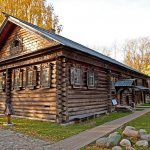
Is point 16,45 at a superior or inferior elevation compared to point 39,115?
superior

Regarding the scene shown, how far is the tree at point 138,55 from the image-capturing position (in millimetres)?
55528

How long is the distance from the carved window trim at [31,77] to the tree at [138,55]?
4043cm

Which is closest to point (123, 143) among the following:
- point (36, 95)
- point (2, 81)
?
point (36, 95)

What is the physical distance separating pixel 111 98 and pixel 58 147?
39.0 ft

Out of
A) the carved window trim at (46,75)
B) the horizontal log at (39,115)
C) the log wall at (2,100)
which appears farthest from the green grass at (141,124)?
the log wall at (2,100)

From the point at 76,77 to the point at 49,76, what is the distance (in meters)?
1.76

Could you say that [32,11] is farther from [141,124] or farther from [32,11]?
[141,124]

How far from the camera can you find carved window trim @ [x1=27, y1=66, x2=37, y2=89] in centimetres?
1598

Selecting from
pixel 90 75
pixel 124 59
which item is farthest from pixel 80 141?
pixel 124 59

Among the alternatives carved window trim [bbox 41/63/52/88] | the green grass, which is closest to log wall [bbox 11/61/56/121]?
carved window trim [bbox 41/63/52/88]

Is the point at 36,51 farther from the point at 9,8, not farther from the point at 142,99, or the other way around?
the point at 142,99

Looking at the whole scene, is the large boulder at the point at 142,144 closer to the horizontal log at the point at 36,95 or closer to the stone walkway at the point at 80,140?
the stone walkway at the point at 80,140

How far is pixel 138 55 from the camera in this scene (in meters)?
57.7

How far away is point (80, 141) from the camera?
Result: 9.37 meters
